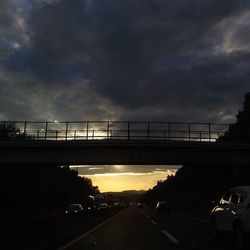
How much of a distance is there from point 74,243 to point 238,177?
43.7m

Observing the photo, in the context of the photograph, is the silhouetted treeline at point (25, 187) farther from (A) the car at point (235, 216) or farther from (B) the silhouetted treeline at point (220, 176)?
(A) the car at point (235, 216)

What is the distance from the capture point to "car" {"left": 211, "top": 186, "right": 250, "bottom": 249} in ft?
46.0

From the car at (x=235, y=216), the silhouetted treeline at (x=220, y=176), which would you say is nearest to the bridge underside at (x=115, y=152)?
the silhouetted treeline at (x=220, y=176)

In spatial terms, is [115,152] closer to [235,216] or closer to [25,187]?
[235,216]

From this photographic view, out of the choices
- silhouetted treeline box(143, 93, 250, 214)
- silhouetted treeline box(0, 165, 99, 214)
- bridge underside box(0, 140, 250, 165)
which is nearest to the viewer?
bridge underside box(0, 140, 250, 165)

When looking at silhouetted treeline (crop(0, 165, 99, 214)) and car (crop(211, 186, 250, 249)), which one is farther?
silhouetted treeline (crop(0, 165, 99, 214))

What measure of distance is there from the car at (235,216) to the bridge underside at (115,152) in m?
27.5

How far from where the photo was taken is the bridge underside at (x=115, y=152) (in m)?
44.3

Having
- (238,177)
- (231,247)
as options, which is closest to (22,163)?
(238,177)

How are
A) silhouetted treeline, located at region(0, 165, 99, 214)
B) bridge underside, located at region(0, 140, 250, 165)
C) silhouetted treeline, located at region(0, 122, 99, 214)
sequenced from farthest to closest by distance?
silhouetted treeline, located at region(0, 165, 99, 214)
silhouetted treeline, located at region(0, 122, 99, 214)
bridge underside, located at region(0, 140, 250, 165)

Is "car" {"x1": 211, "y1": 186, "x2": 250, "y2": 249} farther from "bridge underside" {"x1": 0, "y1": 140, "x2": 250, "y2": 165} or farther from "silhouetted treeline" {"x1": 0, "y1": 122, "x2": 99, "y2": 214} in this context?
"silhouetted treeline" {"x1": 0, "y1": 122, "x2": 99, "y2": 214}

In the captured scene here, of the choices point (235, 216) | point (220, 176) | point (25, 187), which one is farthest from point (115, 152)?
point (220, 176)

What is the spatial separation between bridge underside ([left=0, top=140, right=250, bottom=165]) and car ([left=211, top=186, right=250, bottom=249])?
27478 millimetres

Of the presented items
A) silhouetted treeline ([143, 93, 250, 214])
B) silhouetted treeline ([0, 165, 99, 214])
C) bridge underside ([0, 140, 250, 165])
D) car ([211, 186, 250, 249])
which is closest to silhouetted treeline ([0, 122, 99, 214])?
silhouetted treeline ([0, 165, 99, 214])
